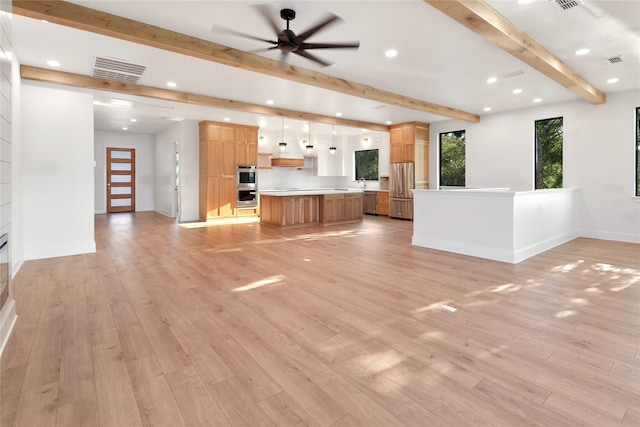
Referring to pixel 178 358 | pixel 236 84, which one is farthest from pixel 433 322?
pixel 236 84

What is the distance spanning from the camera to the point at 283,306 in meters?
3.16

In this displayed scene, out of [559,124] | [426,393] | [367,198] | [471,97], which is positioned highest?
[471,97]

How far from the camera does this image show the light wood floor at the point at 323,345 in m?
1.72

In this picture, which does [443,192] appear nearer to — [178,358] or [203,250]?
[203,250]

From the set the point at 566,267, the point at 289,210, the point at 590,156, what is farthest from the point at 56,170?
the point at 590,156

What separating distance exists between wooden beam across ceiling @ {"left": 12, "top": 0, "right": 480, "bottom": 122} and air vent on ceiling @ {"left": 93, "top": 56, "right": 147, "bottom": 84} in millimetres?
1346

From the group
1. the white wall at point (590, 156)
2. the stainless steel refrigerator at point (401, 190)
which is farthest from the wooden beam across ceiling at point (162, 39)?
the white wall at point (590, 156)

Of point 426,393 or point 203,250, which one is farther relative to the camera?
point 203,250

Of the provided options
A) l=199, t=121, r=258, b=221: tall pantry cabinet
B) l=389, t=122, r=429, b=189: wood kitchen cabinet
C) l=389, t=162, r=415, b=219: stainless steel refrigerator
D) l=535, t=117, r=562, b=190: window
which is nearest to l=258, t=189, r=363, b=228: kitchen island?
l=389, t=162, r=415, b=219: stainless steel refrigerator

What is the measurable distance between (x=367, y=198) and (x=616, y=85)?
7.12 metres

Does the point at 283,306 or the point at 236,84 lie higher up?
the point at 236,84

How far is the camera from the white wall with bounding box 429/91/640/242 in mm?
6555

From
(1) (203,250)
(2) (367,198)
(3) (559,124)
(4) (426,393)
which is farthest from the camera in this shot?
(2) (367,198)

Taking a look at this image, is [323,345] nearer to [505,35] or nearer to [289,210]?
[505,35]
